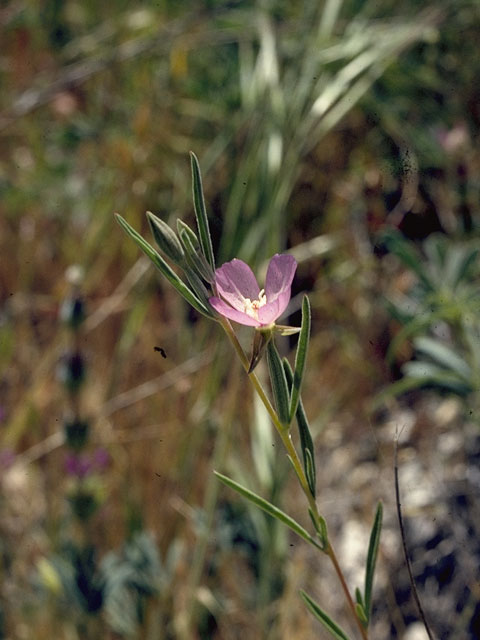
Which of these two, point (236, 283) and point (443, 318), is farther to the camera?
point (443, 318)

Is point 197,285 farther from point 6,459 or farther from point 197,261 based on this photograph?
point 6,459

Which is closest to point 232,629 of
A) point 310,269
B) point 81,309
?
point 81,309

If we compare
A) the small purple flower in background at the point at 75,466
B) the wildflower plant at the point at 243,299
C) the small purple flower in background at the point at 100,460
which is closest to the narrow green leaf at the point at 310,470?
the wildflower plant at the point at 243,299

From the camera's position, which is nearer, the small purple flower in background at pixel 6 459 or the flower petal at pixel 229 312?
the flower petal at pixel 229 312

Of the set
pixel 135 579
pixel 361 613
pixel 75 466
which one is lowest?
pixel 135 579

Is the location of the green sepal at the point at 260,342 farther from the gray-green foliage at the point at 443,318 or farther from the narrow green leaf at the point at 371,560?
the gray-green foliage at the point at 443,318

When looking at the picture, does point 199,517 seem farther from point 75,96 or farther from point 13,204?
point 75,96

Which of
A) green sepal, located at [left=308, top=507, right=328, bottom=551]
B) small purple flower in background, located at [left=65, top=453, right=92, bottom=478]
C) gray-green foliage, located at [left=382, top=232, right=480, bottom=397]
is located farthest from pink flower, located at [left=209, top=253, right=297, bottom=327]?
small purple flower in background, located at [left=65, top=453, right=92, bottom=478]

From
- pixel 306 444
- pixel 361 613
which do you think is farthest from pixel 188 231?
pixel 361 613
